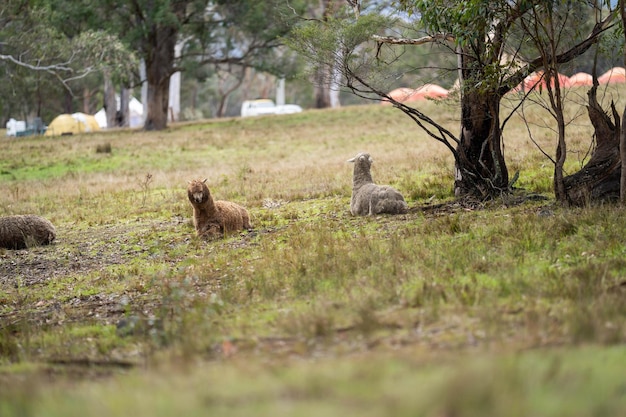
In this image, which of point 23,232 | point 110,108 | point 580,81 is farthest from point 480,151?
point 110,108

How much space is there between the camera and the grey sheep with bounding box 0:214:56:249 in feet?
42.7

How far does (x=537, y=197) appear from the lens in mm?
12172

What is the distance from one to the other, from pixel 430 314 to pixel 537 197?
6.92m

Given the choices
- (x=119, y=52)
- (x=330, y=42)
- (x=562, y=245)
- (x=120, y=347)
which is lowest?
(x=120, y=347)

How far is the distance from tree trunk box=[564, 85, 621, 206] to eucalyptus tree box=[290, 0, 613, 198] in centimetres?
122

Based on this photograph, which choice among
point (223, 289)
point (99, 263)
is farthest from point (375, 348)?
point (99, 263)

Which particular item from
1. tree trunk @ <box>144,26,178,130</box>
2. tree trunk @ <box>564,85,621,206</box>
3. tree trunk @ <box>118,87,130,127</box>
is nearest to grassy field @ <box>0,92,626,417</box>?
tree trunk @ <box>564,85,621,206</box>

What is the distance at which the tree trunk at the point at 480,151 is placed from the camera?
12.4m

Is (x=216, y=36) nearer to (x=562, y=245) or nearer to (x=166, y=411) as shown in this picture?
(x=562, y=245)

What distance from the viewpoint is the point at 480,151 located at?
12.7m

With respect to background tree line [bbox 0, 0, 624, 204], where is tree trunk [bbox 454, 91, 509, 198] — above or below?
below

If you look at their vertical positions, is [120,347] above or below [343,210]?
below

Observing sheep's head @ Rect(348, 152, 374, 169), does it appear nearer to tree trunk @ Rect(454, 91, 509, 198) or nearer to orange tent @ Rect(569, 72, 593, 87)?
tree trunk @ Rect(454, 91, 509, 198)

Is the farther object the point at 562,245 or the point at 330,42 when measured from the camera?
the point at 330,42
